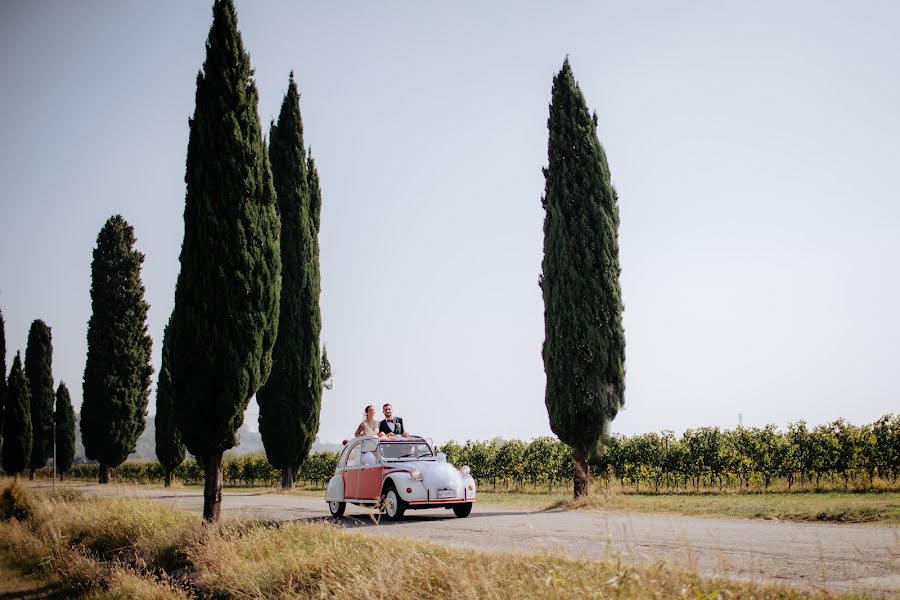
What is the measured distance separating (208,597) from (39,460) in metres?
51.7


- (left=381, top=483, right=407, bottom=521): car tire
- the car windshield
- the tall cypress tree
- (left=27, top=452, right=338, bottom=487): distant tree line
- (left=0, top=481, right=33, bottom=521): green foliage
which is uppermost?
the tall cypress tree

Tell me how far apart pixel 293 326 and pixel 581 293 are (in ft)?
45.4

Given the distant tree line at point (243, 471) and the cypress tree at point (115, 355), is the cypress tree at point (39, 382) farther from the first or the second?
the cypress tree at point (115, 355)

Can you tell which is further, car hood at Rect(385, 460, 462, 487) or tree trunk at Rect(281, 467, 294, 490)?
tree trunk at Rect(281, 467, 294, 490)

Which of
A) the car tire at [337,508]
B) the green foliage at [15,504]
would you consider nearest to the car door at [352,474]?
the car tire at [337,508]

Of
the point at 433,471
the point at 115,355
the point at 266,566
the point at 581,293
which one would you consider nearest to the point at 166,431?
the point at 115,355

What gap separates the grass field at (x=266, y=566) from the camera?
586 cm

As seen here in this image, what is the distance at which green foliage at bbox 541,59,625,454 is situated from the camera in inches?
713

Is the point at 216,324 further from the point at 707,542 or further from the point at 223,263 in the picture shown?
the point at 707,542

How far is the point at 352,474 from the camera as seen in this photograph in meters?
14.8

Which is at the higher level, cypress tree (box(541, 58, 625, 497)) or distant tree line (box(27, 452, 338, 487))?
cypress tree (box(541, 58, 625, 497))

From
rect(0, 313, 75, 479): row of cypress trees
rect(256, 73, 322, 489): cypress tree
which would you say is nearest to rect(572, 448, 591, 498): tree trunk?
rect(256, 73, 322, 489): cypress tree

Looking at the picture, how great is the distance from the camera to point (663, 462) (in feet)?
80.3

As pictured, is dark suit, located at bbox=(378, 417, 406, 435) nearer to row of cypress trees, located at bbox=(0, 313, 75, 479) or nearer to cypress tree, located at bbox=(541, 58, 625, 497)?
cypress tree, located at bbox=(541, 58, 625, 497)
